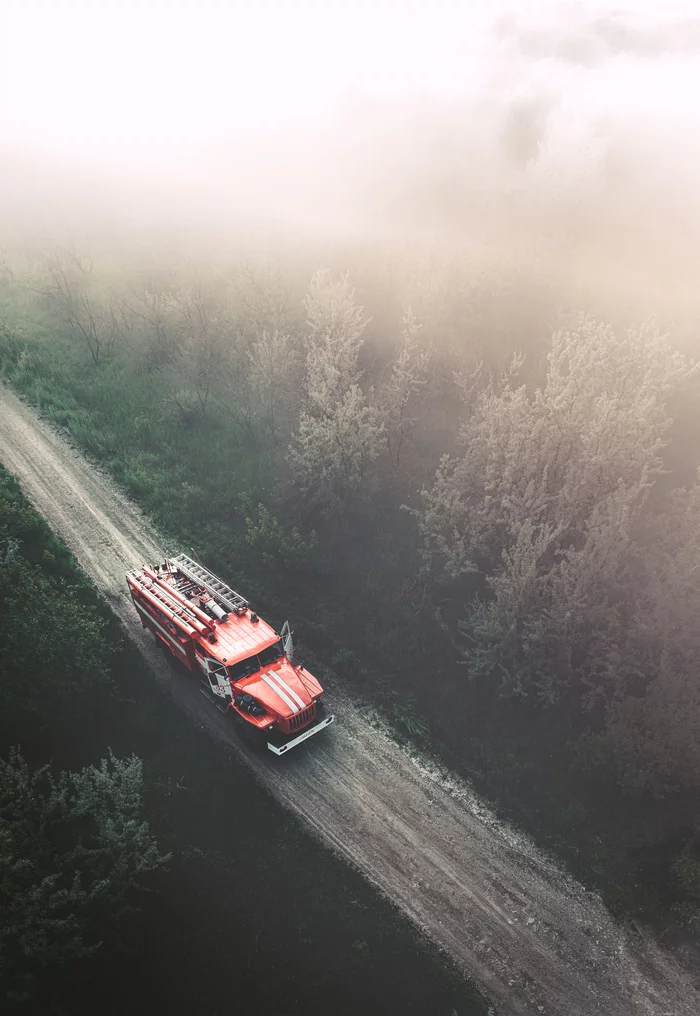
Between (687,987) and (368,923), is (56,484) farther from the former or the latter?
(687,987)

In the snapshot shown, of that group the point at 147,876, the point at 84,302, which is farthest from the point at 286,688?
the point at 84,302

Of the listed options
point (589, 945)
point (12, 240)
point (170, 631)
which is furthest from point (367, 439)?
point (12, 240)

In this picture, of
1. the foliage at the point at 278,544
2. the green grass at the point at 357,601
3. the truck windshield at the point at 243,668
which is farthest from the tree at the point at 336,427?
the truck windshield at the point at 243,668

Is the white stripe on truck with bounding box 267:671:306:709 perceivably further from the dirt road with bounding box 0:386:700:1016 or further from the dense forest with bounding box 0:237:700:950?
the dense forest with bounding box 0:237:700:950

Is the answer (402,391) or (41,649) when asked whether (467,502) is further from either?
(41,649)

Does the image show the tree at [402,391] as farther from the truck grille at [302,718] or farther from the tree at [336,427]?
the truck grille at [302,718]

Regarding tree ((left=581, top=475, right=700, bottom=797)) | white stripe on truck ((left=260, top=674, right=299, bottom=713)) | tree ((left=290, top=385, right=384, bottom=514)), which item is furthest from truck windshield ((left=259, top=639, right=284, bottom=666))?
tree ((left=581, top=475, right=700, bottom=797))
